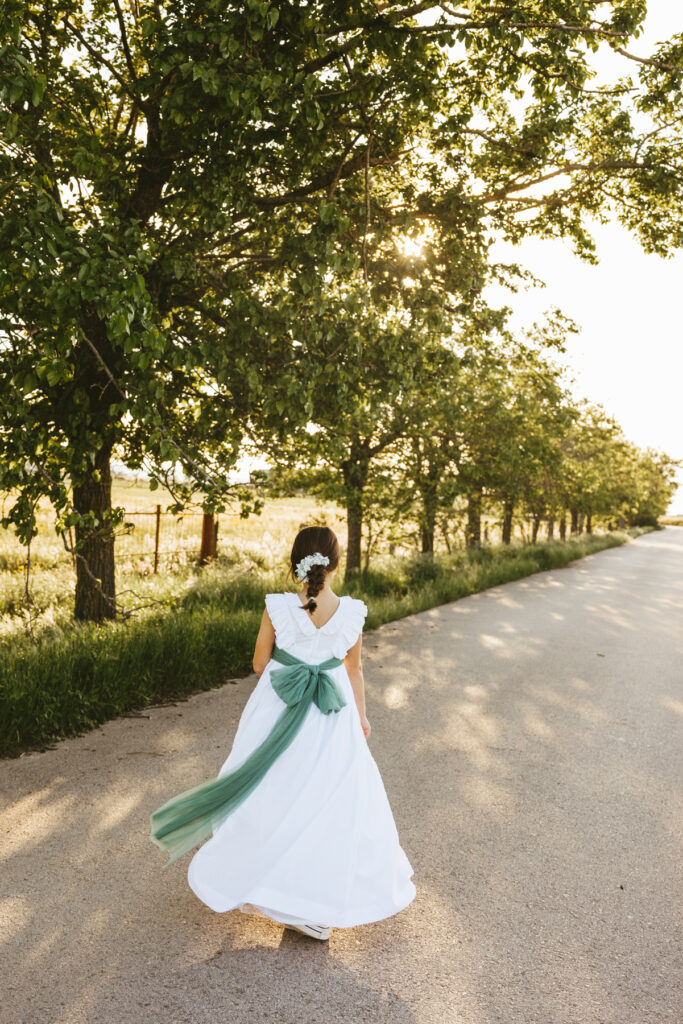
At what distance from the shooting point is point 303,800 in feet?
11.1

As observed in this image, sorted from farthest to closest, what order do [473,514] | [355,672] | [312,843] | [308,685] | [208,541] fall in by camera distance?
[473,514]
[208,541]
[355,672]
[308,685]
[312,843]

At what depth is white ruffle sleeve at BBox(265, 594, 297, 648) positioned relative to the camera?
3.69 meters

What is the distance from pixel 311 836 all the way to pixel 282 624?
1003 mm

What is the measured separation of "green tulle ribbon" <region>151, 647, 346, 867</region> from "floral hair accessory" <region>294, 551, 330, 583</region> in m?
0.47

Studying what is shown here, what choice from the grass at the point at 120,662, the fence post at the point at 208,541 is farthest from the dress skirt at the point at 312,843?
the fence post at the point at 208,541

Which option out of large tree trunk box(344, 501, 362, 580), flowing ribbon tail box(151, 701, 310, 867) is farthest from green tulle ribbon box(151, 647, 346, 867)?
large tree trunk box(344, 501, 362, 580)

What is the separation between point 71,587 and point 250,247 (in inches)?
251

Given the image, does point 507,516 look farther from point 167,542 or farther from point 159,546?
point 159,546

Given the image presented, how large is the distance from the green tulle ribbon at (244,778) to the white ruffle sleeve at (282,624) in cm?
14

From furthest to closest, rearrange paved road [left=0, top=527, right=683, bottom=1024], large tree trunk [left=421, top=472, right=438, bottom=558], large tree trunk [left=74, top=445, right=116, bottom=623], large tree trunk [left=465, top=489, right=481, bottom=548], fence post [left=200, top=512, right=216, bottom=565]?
large tree trunk [left=465, top=489, right=481, bottom=548] → fence post [left=200, top=512, right=216, bottom=565] → large tree trunk [left=421, top=472, right=438, bottom=558] → large tree trunk [left=74, top=445, right=116, bottom=623] → paved road [left=0, top=527, right=683, bottom=1024]

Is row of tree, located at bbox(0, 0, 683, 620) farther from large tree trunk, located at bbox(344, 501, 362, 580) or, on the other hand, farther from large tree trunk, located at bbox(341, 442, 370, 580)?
large tree trunk, located at bbox(344, 501, 362, 580)

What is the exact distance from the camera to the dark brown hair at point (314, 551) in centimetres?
366

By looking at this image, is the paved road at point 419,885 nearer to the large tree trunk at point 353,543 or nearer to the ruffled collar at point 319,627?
the ruffled collar at point 319,627

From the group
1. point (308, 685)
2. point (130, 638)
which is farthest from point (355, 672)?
point (130, 638)
